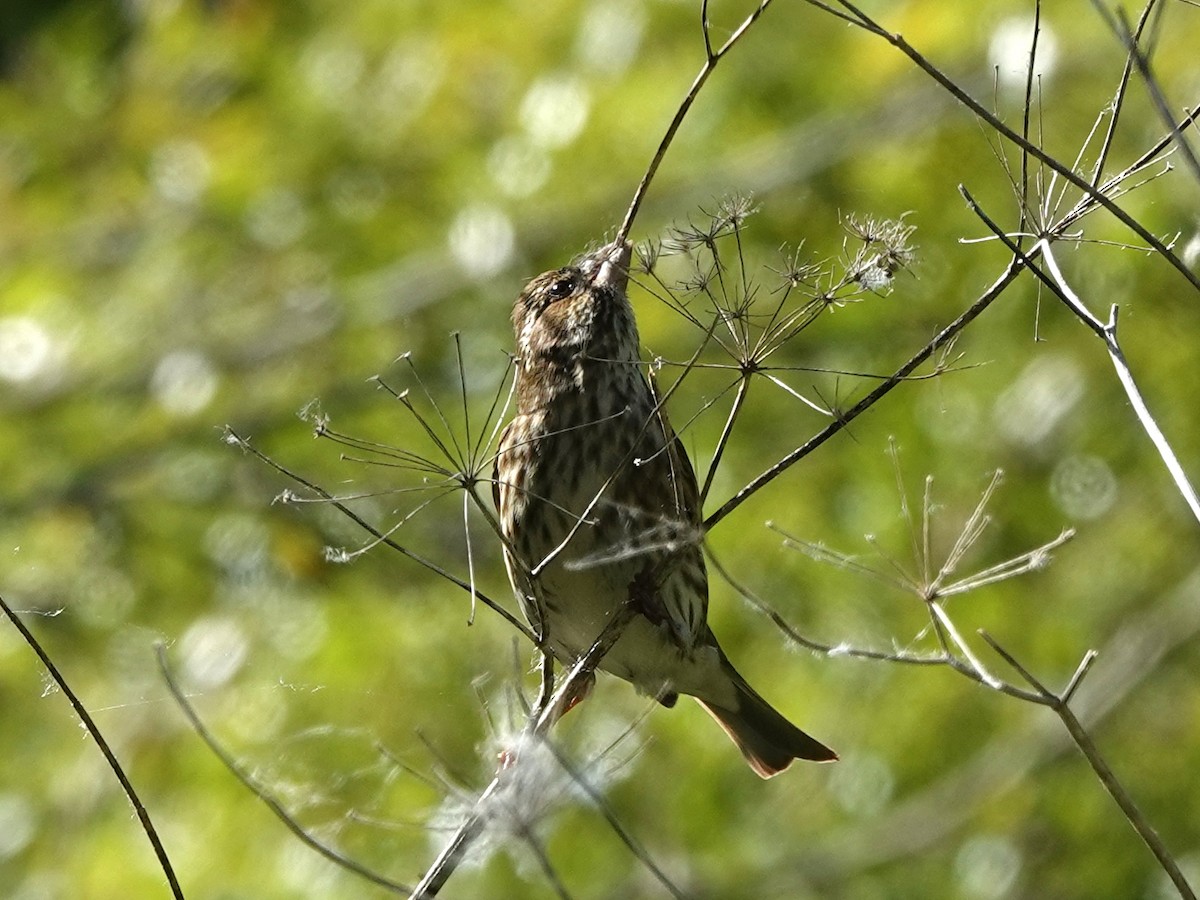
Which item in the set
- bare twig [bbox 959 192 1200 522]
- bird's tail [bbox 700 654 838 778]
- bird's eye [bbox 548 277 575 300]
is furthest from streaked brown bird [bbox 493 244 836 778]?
bare twig [bbox 959 192 1200 522]

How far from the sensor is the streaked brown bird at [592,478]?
3.89m

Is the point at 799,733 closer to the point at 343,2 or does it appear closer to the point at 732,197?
the point at 732,197

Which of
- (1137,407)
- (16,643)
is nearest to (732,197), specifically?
(1137,407)

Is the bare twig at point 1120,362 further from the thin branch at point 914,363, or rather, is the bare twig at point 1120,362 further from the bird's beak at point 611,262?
the bird's beak at point 611,262

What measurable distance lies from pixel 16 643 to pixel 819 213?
3.49 m

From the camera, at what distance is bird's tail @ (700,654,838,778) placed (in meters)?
4.74

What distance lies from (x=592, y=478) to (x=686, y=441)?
229 cm

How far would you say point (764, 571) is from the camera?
5.96m

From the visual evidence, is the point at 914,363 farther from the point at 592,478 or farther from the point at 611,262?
the point at 592,478

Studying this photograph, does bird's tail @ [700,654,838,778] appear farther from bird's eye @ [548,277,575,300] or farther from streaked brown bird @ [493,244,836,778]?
bird's eye @ [548,277,575,300]

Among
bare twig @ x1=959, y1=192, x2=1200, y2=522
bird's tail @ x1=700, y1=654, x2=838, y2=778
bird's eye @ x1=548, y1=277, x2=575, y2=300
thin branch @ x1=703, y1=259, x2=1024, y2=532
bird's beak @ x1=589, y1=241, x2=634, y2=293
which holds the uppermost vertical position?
bird's eye @ x1=548, y1=277, x2=575, y2=300

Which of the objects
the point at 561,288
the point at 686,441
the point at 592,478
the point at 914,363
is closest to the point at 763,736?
the point at 592,478

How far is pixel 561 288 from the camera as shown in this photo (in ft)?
14.0

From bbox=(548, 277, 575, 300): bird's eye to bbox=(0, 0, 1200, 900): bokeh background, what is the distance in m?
1.00
